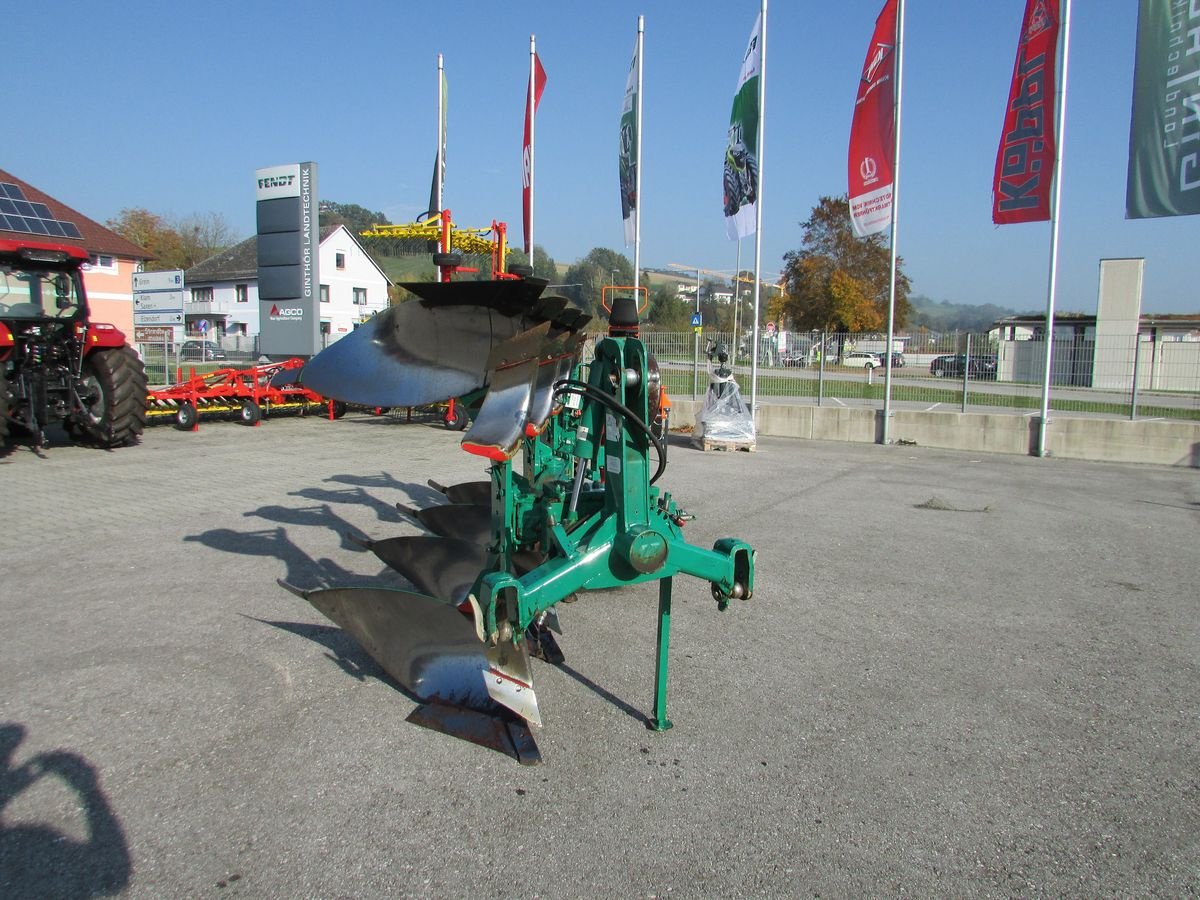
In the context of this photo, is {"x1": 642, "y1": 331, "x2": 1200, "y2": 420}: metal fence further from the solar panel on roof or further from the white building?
the white building

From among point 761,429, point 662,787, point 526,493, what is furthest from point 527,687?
point 761,429

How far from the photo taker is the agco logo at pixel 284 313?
1912 cm

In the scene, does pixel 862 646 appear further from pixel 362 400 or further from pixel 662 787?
pixel 362 400

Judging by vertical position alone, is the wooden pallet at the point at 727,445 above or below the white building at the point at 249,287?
below

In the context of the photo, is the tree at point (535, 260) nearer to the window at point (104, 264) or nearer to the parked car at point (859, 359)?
the parked car at point (859, 359)

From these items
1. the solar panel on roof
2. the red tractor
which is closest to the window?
the solar panel on roof

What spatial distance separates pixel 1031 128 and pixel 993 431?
4.94 meters

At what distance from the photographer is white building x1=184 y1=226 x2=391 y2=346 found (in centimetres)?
5475

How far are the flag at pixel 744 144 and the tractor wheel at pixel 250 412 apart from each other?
32.0 feet

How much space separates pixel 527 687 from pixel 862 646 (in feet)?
7.66

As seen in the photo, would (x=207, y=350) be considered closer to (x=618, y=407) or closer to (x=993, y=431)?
(x=993, y=431)

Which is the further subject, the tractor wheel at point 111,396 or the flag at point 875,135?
the flag at point 875,135

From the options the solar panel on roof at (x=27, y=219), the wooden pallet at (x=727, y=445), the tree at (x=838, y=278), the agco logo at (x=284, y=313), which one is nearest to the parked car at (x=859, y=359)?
the wooden pallet at (x=727, y=445)

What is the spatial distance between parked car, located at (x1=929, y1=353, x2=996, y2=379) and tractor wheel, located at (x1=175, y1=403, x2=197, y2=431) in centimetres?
1416
